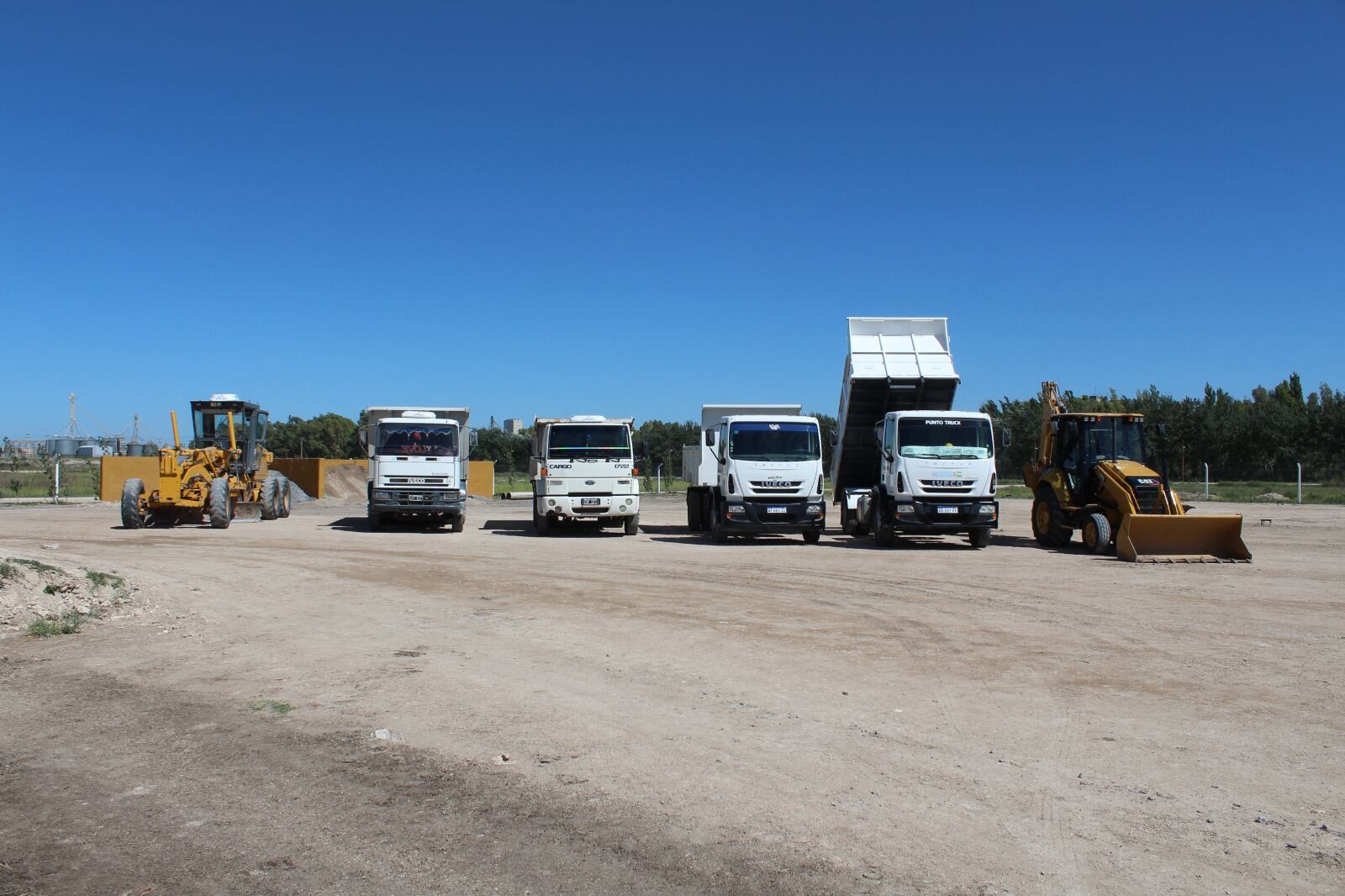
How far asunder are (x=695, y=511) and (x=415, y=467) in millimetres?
6535

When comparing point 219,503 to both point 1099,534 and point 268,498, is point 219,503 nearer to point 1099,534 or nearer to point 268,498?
point 268,498

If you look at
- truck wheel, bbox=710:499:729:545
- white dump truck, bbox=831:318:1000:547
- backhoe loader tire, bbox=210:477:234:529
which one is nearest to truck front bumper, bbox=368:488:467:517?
backhoe loader tire, bbox=210:477:234:529

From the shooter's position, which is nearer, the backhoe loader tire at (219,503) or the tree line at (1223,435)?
the backhoe loader tire at (219,503)

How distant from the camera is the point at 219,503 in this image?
2344 cm

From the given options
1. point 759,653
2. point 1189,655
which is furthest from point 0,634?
point 1189,655

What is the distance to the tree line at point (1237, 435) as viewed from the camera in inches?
2203

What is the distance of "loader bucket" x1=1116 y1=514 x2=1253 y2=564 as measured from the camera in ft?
54.5

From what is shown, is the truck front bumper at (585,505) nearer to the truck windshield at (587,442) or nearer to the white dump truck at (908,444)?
the truck windshield at (587,442)

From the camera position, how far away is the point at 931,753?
18.8 ft

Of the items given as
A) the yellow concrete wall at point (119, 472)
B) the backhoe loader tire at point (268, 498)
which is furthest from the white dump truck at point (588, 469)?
the yellow concrete wall at point (119, 472)

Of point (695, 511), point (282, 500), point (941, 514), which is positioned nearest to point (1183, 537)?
point (941, 514)

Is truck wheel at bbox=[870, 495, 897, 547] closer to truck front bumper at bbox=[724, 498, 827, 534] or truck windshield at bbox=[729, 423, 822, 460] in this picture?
truck front bumper at bbox=[724, 498, 827, 534]

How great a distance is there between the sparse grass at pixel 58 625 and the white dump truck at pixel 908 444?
Result: 13565 mm

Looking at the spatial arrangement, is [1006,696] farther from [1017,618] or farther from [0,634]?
[0,634]
